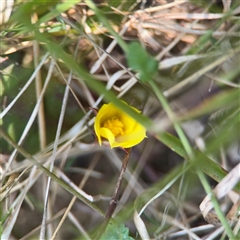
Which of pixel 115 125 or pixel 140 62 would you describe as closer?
pixel 140 62

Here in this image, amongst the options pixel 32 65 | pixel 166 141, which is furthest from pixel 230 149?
pixel 32 65

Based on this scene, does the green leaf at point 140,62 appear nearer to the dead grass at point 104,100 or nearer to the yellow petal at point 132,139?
the yellow petal at point 132,139

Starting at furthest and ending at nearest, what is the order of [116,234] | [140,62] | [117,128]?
[117,128], [116,234], [140,62]

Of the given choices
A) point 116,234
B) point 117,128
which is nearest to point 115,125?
point 117,128

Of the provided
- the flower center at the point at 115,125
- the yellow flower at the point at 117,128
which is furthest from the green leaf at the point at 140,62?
the flower center at the point at 115,125

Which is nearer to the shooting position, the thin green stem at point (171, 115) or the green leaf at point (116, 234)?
the thin green stem at point (171, 115)

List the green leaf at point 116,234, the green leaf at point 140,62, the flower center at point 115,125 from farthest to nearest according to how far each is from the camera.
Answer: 1. the flower center at point 115,125
2. the green leaf at point 116,234
3. the green leaf at point 140,62

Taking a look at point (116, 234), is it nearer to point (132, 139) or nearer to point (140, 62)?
point (132, 139)
